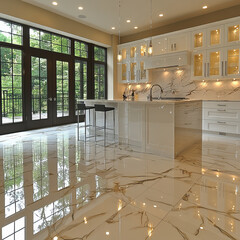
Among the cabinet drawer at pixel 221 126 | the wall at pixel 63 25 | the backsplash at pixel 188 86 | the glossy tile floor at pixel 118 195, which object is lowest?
the glossy tile floor at pixel 118 195

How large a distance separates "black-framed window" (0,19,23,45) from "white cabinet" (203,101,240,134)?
5289mm

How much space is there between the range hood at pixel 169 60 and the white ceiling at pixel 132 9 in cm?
111

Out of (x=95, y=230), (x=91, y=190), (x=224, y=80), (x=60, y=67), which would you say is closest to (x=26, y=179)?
(x=91, y=190)

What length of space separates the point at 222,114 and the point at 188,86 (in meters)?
1.51

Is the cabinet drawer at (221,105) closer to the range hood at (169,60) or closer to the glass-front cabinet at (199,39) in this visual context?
the range hood at (169,60)

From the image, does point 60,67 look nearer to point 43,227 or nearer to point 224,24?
point 224,24

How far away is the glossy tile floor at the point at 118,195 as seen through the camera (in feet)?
5.57

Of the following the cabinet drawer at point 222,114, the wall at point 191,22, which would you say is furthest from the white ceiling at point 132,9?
the cabinet drawer at point 222,114

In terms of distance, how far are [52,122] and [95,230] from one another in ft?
17.9

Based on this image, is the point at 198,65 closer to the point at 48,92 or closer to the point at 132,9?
the point at 132,9

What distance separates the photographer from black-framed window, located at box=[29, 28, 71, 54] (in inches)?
238

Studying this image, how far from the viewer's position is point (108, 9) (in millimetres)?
5664

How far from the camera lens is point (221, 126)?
17.7 ft

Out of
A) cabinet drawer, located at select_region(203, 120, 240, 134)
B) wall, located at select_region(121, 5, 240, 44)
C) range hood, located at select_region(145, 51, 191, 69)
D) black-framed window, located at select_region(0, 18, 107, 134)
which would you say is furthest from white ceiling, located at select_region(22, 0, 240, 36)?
cabinet drawer, located at select_region(203, 120, 240, 134)
